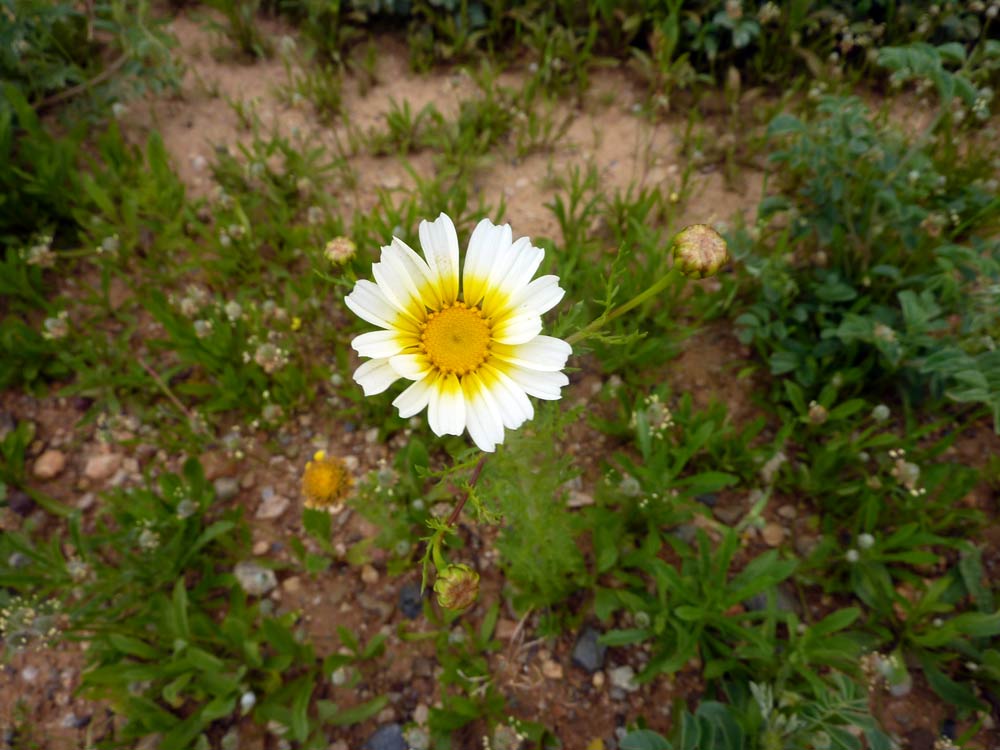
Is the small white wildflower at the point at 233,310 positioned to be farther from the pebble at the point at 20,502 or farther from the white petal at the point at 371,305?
the white petal at the point at 371,305

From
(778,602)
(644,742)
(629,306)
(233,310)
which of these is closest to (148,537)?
(233,310)

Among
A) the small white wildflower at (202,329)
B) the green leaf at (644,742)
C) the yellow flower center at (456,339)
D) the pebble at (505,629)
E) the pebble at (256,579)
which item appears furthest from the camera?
the small white wildflower at (202,329)

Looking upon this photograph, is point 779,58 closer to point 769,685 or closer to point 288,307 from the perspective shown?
point 288,307

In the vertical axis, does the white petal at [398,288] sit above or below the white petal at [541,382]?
above

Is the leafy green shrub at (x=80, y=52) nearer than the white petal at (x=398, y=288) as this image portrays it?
No

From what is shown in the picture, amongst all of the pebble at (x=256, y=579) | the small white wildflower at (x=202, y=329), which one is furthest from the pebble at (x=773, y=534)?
the small white wildflower at (x=202, y=329)

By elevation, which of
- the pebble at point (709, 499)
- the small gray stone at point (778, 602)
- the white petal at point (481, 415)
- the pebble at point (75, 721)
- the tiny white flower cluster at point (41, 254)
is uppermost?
the white petal at point (481, 415)

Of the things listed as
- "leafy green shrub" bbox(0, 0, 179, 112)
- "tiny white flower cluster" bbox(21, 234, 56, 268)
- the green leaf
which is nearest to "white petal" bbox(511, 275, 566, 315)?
the green leaf

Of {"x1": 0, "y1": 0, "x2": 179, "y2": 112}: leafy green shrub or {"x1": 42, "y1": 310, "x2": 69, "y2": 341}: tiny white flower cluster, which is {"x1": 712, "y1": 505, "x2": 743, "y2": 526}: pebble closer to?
{"x1": 42, "y1": 310, "x2": 69, "y2": 341}: tiny white flower cluster
